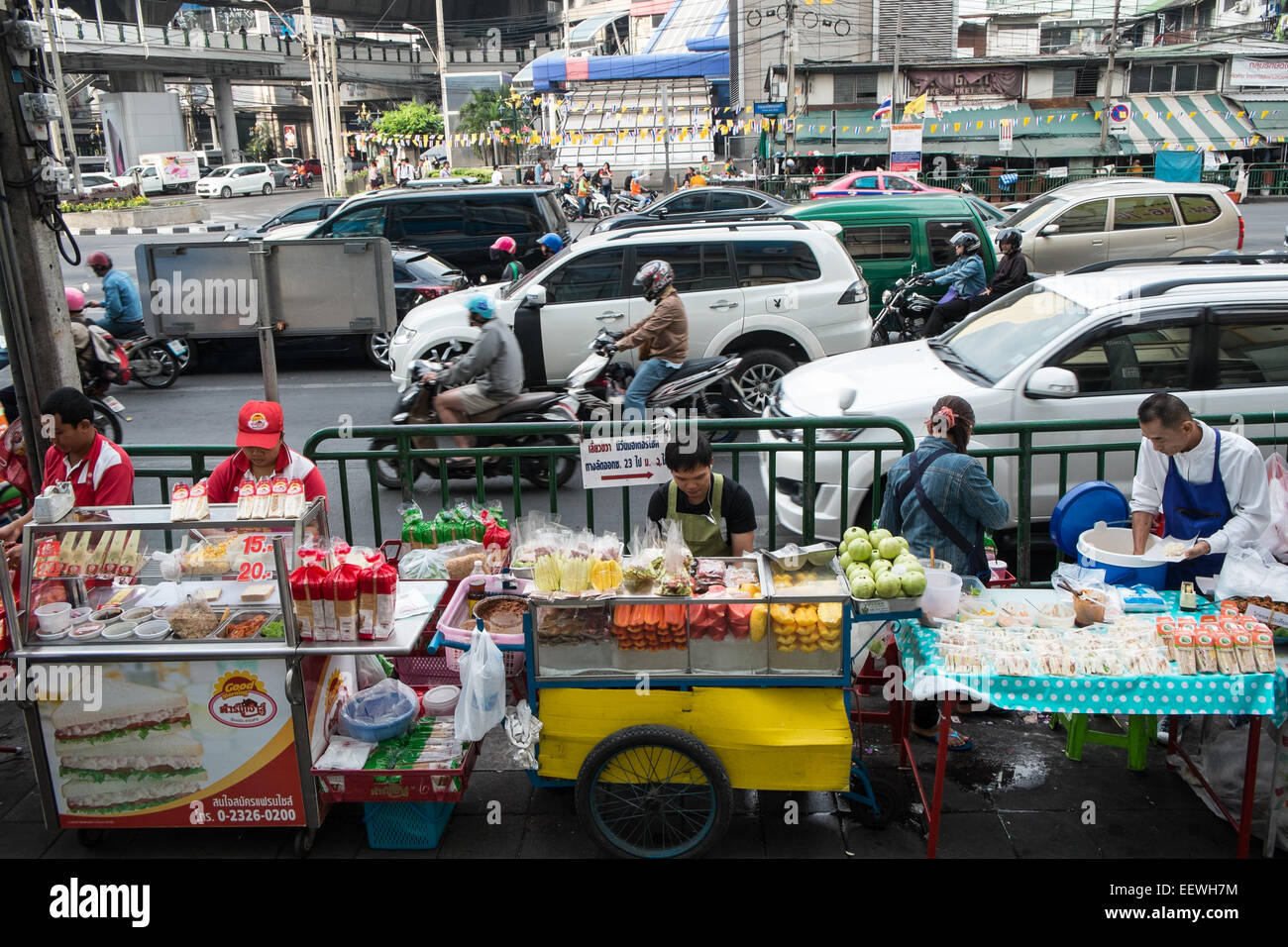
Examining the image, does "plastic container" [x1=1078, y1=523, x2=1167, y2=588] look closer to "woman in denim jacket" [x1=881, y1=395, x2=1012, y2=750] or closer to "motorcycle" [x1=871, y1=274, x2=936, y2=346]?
"woman in denim jacket" [x1=881, y1=395, x2=1012, y2=750]

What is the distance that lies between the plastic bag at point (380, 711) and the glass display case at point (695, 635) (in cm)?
68

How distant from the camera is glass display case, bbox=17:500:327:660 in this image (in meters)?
3.90

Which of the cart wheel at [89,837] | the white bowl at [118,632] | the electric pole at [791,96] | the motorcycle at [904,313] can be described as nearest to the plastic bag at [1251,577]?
the white bowl at [118,632]

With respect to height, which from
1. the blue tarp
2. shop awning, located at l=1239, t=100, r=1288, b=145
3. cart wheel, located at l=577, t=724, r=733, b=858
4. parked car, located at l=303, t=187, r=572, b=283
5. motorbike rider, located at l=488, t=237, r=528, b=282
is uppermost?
shop awning, located at l=1239, t=100, r=1288, b=145

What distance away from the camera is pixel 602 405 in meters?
8.85

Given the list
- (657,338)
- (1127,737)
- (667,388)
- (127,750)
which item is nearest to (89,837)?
(127,750)

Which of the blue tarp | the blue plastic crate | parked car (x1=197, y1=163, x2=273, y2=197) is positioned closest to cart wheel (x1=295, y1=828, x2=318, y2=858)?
the blue plastic crate

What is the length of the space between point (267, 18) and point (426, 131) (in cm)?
1775

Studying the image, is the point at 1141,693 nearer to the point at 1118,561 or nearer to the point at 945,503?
the point at 1118,561

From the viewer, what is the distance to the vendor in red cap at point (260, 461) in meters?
4.51

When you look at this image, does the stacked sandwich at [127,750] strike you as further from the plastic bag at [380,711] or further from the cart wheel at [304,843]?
the plastic bag at [380,711]

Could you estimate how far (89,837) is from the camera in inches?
159

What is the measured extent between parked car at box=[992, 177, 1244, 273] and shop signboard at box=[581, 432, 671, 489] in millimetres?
13003
